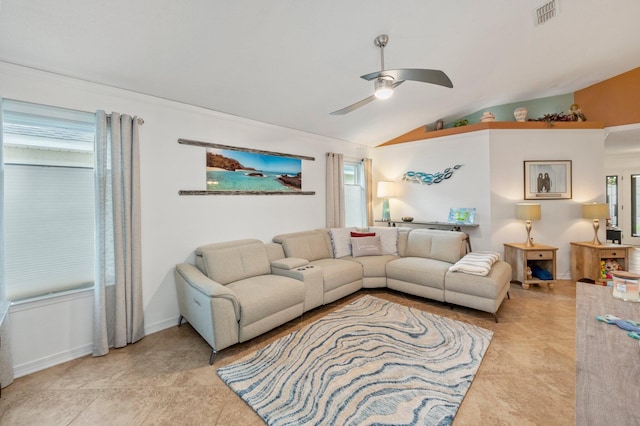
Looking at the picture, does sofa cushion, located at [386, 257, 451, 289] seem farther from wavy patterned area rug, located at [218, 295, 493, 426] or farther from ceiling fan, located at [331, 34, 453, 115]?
ceiling fan, located at [331, 34, 453, 115]

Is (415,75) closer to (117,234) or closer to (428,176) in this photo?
(117,234)

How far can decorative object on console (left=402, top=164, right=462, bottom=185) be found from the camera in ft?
→ 15.3

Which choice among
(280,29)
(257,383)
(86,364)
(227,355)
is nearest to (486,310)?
(257,383)

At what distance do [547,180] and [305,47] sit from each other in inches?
170

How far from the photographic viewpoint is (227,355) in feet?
7.63

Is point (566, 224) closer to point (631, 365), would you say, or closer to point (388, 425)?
point (631, 365)

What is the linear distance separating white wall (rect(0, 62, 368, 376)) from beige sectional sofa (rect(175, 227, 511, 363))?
10.1 inches

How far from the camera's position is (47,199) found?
2.25m

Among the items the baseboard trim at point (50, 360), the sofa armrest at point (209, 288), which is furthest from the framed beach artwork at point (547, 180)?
the baseboard trim at point (50, 360)

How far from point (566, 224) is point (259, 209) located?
4852 mm

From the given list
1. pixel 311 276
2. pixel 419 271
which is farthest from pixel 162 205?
pixel 419 271

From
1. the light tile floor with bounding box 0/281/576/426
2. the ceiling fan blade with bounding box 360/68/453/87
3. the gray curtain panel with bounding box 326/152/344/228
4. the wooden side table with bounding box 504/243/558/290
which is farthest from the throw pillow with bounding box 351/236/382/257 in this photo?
the ceiling fan blade with bounding box 360/68/453/87

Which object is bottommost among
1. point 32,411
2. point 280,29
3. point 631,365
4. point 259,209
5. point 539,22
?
point 32,411

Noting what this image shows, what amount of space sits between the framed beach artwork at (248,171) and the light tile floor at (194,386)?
170 cm
